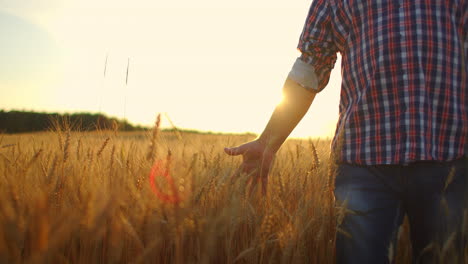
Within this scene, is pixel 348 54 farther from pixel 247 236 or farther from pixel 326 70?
pixel 247 236

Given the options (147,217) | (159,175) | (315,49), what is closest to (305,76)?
(315,49)

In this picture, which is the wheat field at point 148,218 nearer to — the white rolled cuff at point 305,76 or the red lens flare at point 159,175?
the red lens flare at point 159,175

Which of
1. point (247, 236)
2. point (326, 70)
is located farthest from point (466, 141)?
point (247, 236)

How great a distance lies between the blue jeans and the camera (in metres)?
0.89

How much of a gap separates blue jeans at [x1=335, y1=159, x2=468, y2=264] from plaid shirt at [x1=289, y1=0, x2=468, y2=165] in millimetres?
39

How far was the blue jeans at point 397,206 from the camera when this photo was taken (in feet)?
2.93

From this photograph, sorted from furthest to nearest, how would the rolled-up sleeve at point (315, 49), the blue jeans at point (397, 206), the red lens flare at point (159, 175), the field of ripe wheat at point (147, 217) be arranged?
the rolled-up sleeve at point (315, 49)
the blue jeans at point (397, 206)
the red lens flare at point (159, 175)
the field of ripe wheat at point (147, 217)

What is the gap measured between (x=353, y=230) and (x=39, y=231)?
2.53 ft

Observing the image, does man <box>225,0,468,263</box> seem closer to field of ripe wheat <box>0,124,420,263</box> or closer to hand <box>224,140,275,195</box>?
field of ripe wheat <box>0,124,420,263</box>

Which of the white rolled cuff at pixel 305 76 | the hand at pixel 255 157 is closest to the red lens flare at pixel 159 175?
the hand at pixel 255 157

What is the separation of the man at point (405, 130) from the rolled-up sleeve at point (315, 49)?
154mm

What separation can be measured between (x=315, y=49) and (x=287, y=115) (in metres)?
0.25

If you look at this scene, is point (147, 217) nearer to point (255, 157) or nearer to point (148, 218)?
point (148, 218)

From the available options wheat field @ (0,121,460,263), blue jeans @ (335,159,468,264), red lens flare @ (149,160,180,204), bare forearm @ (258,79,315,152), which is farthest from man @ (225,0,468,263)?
red lens flare @ (149,160,180,204)
